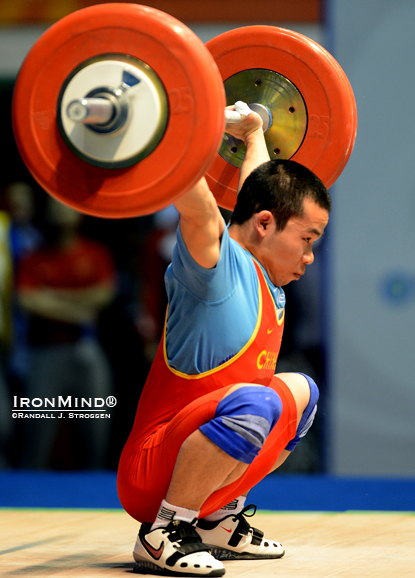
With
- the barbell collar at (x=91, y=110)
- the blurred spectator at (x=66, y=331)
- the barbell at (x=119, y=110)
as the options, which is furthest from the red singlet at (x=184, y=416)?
the blurred spectator at (x=66, y=331)

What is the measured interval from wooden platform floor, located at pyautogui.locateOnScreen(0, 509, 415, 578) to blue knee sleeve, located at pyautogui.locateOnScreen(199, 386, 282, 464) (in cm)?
25

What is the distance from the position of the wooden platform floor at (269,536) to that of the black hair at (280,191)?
0.67 m

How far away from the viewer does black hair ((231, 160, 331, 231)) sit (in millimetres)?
1553

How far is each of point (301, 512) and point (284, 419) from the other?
79 cm

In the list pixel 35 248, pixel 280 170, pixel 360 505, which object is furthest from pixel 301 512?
pixel 35 248

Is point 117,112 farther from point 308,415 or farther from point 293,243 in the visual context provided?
point 308,415

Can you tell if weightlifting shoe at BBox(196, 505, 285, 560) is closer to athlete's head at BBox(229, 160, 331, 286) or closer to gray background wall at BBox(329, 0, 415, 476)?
athlete's head at BBox(229, 160, 331, 286)

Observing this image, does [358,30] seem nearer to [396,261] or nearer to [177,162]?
[396,261]

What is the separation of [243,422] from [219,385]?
0.13 m

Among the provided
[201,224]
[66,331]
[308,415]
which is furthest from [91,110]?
[66,331]

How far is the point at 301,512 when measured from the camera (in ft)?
7.45

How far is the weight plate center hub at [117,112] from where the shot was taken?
4.38ft

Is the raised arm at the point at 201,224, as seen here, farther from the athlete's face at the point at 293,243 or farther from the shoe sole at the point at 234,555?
the shoe sole at the point at 234,555

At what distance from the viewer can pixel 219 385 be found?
151 cm
